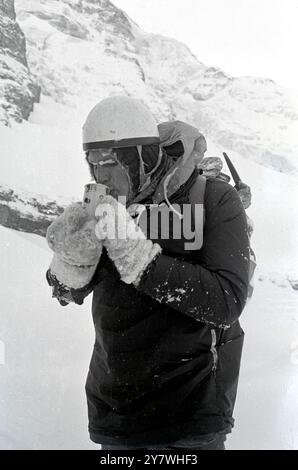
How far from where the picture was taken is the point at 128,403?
97cm

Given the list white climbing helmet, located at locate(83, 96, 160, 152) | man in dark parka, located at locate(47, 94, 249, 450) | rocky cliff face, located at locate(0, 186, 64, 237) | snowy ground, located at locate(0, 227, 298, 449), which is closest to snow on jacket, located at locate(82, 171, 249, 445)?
man in dark parka, located at locate(47, 94, 249, 450)

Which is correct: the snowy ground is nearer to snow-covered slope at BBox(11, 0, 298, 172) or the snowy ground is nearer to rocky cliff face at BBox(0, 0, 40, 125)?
rocky cliff face at BBox(0, 0, 40, 125)

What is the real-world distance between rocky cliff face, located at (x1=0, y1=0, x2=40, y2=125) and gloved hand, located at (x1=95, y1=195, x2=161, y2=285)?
992cm

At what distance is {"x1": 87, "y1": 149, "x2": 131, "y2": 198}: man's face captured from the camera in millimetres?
956

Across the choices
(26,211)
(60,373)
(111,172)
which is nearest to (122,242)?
(111,172)

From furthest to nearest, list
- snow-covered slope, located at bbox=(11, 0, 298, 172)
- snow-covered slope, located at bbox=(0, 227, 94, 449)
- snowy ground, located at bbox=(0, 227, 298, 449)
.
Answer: snow-covered slope, located at bbox=(11, 0, 298, 172)
snowy ground, located at bbox=(0, 227, 298, 449)
snow-covered slope, located at bbox=(0, 227, 94, 449)

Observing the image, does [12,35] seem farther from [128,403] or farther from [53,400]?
[128,403]

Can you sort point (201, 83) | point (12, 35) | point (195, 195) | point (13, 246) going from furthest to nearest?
1. point (201, 83)
2. point (12, 35)
3. point (13, 246)
4. point (195, 195)

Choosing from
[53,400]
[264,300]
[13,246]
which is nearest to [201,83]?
[264,300]

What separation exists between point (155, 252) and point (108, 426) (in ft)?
1.26

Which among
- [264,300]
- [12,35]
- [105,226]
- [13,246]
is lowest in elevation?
[264,300]

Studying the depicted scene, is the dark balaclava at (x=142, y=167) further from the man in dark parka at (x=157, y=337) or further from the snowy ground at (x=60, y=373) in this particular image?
the snowy ground at (x=60, y=373)

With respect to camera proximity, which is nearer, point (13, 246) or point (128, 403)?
point (128, 403)

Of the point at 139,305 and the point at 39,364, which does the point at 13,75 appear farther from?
the point at 139,305
